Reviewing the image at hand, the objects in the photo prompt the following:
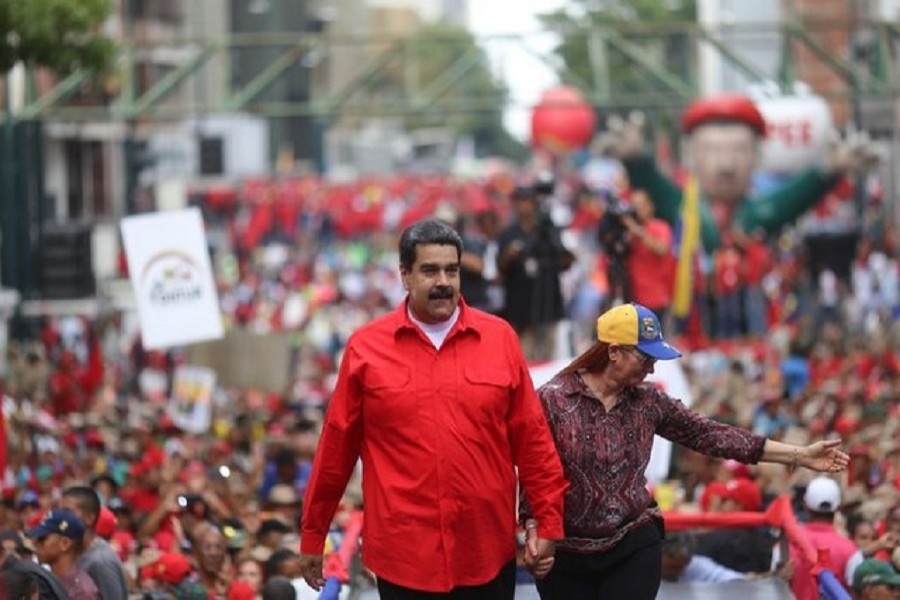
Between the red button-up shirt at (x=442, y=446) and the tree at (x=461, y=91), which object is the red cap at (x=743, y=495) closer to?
the red button-up shirt at (x=442, y=446)

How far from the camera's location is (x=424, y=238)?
290 inches

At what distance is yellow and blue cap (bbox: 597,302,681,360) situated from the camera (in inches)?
303

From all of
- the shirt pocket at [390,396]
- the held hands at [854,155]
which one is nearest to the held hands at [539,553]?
the shirt pocket at [390,396]

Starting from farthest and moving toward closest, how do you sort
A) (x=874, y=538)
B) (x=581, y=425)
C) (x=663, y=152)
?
(x=663, y=152) < (x=874, y=538) < (x=581, y=425)

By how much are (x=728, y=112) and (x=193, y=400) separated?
7520 millimetres

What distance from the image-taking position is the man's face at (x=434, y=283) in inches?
288

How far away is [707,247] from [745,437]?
58.0ft

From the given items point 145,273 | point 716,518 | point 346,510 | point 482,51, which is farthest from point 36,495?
point 482,51

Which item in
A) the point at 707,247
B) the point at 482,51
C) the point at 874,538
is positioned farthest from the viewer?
the point at 482,51

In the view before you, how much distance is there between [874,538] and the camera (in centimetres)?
1110

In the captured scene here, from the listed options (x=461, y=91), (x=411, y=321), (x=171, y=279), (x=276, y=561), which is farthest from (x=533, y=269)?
(x=461, y=91)

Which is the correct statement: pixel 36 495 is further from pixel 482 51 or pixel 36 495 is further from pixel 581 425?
pixel 482 51

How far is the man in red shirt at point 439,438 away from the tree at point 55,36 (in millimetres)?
11143

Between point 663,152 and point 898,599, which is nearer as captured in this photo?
point 898,599
